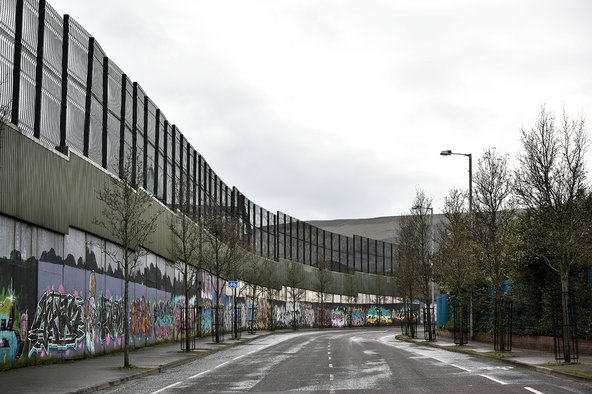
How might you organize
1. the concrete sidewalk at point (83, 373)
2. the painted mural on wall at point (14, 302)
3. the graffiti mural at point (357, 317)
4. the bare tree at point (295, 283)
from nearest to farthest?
the concrete sidewalk at point (83, 373)
the painted mural on wall at point (14, 302)
the bare tree at point (295, 283)
the graffiti mural at point (357, 317)

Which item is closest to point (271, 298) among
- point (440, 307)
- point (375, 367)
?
point (440, 307)

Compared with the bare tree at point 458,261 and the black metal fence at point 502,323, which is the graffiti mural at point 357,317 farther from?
the black metal fence at point 502,323

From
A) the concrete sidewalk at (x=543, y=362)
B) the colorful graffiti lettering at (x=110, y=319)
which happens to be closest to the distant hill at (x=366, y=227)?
the concrete sidewalk at (x=543, y=362)

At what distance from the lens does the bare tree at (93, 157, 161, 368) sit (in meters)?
27.6

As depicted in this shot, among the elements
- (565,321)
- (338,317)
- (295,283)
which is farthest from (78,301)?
(338,317)

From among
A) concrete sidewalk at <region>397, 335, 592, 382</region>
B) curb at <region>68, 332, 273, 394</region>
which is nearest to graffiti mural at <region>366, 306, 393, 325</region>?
concrete sidewalk at <region>397, 335, 592, 382</region>

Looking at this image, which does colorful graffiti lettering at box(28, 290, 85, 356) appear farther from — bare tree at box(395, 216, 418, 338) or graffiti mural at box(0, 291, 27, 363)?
bare tree at box(395, 216, 418, 338)

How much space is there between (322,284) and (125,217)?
7093 centimetres

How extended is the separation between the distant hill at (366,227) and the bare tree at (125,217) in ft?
381

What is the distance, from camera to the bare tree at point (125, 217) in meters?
27.6

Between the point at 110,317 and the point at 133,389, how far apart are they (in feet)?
53.0

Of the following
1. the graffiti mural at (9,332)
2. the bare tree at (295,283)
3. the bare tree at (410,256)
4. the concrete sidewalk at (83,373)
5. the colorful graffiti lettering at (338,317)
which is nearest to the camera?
the concrete sidewalk at (83,373)

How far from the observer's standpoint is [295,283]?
301ft

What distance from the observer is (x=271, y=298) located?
86.9 meters
